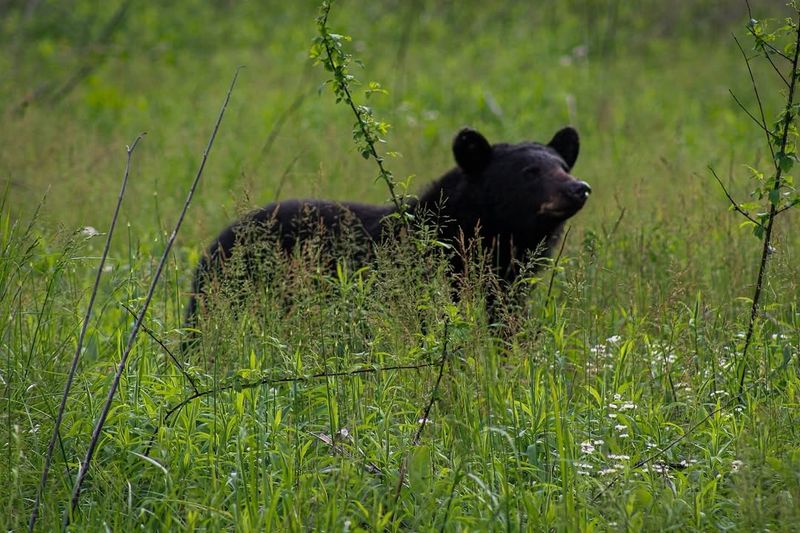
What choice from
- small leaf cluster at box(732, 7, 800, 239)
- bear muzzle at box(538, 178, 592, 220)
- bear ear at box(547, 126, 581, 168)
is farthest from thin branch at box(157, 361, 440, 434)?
bear ear at box(547, 126, 581, 168)

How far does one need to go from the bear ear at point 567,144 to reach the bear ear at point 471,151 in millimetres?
553

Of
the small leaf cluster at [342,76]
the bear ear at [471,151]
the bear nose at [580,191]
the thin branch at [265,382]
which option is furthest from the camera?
the bear ear at [471,151]

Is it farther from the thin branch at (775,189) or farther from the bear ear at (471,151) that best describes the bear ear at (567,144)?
the thin branch at (775,189)

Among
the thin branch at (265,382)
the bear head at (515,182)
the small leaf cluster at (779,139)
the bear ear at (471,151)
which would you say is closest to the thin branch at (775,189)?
the small leaf cluster at (779,139)

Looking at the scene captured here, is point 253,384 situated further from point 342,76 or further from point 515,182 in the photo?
point 515,182

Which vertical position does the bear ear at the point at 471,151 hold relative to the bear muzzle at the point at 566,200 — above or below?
above

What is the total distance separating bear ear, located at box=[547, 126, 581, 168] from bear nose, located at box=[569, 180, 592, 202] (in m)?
0.77

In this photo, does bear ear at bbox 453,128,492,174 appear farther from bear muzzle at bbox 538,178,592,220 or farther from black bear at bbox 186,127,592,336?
bear muzzle at bbox 538,178,592,220

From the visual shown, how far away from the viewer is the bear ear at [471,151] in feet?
21.2

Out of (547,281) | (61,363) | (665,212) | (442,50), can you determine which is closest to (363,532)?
(61,363)

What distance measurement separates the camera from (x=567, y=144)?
697 cm

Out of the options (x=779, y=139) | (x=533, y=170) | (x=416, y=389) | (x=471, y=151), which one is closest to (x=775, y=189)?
(x=779, y=139)

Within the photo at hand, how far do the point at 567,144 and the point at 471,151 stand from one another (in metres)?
0.77

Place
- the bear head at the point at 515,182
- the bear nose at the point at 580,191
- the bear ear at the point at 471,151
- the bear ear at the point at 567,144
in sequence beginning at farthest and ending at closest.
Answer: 1. the bear ear at the point at 567,144
2. the bear ear at the point at 471,151
3. the bear head at the point at 515,182
4. the bear nose at the point at 580,191
